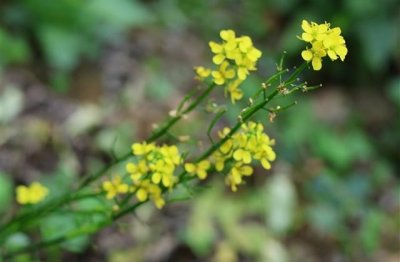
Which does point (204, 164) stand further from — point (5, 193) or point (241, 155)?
point (5, 193)

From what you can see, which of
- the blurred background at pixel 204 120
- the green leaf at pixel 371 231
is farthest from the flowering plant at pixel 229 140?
the green leaf at pixel 371 231

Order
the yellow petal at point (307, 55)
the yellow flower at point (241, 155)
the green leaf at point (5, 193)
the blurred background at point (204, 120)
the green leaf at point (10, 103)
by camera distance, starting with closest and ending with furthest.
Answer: the yellow petal at point (307, 55) → the yellow flower at point (241, 155) → the green leaf at point (5, 193) → the blurred background at point (204, 120) → the green leaf at point (10, 103)

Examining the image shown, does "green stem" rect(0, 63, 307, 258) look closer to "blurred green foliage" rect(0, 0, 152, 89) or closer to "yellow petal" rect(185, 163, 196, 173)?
"yellow petal" rect(185, 163, 196, 173)

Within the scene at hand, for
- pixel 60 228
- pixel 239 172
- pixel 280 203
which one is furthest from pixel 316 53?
pixel 280 203

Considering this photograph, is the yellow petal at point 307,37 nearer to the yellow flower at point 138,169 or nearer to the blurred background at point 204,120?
the yellow flower at point 138,169

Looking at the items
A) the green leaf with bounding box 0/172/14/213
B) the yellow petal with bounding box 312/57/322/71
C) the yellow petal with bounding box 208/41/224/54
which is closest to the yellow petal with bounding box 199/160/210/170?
the yellow petal with bounding box 208/41/224/54
